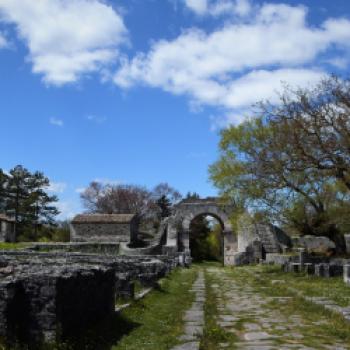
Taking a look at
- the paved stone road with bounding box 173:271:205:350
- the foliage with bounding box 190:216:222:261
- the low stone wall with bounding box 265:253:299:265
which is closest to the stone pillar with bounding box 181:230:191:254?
the foliage with bounding box 190:216:222:261

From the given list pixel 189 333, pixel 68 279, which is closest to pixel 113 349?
pixel 68 279

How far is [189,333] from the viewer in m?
7.65

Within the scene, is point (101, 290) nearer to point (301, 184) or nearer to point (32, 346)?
point (32, 346)

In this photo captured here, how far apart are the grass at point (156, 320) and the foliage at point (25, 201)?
5390 cm

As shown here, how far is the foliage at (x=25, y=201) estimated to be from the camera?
2549 inches

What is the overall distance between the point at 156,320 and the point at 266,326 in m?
1.90

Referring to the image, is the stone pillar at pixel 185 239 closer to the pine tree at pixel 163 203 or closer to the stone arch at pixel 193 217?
the stone arch at pixel 193 217

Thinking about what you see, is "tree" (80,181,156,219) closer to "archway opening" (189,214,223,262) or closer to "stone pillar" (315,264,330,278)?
"archway opening" (189,214,223,262)

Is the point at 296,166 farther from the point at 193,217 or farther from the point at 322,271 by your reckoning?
the point at 193,217

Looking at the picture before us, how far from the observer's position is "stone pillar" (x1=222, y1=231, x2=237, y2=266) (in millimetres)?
44969

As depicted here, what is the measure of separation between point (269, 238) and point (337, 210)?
56.8 ft

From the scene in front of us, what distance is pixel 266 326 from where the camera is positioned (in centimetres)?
859

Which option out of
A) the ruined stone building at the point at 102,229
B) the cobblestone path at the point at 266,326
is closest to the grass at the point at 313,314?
the cobblestone path at the point at 266,326

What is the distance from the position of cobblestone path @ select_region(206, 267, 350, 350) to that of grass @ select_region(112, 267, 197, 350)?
2.42ft
